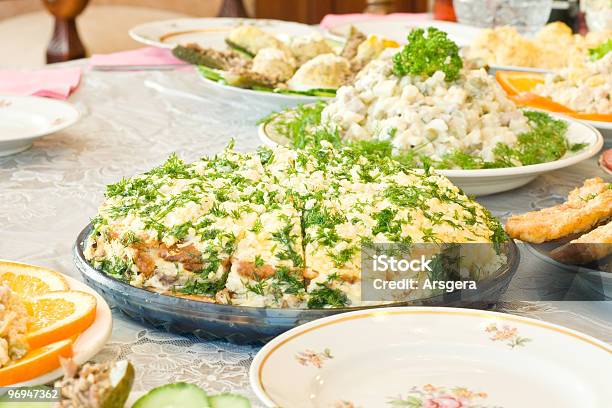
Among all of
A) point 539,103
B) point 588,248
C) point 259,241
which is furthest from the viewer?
point 539,103

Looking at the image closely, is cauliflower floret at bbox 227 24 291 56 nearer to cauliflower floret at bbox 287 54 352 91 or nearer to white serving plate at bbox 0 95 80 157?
cauliflower floret at bbox 287 54 352 91

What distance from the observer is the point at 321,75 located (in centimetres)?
239

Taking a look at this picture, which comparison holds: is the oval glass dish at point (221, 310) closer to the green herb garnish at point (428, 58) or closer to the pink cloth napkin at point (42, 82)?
the green herb garnish at point (428, 58)

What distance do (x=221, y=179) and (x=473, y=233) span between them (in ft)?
1.15

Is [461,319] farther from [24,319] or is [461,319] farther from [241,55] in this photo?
[241,55]

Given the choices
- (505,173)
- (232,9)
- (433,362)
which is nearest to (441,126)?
(505,173)

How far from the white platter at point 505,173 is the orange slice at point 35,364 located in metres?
0.81

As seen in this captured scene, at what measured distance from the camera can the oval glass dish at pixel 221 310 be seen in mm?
1027

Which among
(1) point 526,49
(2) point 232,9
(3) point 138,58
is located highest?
(1) point 526,49

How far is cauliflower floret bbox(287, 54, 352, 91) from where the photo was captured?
2.38 m

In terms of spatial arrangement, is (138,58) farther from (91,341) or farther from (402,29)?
(91,341)

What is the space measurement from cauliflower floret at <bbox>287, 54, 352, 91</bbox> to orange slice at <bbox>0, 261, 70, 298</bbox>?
53.5 inches

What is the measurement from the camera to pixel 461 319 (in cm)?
102

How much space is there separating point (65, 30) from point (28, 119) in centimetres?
169
